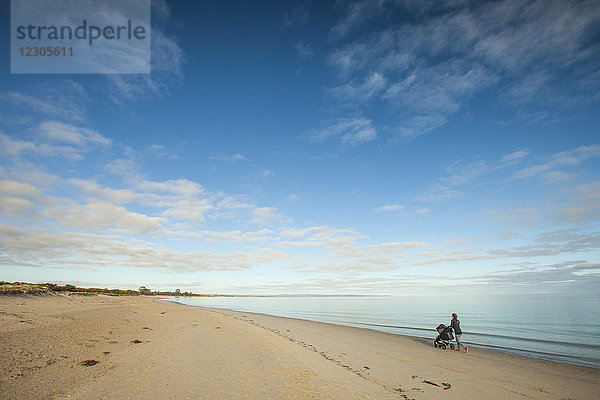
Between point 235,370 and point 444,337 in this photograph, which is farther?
point 444,337

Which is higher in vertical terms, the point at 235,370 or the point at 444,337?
the point at 235,370

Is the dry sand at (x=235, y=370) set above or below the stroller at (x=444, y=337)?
above

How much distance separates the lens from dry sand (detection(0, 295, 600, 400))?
320 inches

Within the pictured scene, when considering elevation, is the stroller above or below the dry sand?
below

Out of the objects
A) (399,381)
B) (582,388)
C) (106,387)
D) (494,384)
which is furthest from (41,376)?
(582,388)

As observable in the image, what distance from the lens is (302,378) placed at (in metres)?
9.96

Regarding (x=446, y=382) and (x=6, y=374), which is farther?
(x=446, y=382)

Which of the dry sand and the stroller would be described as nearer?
the dry sand

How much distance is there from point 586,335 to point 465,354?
63.7 ft

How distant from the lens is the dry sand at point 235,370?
8.12 metres

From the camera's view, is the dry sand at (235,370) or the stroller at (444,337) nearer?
the dry sand at (235,370)

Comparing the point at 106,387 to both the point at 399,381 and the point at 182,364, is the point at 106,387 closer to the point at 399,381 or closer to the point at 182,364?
the point at 182,364

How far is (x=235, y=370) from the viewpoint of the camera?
10445mm

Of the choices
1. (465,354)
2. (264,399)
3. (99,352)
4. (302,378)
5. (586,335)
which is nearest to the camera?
(264,399)
